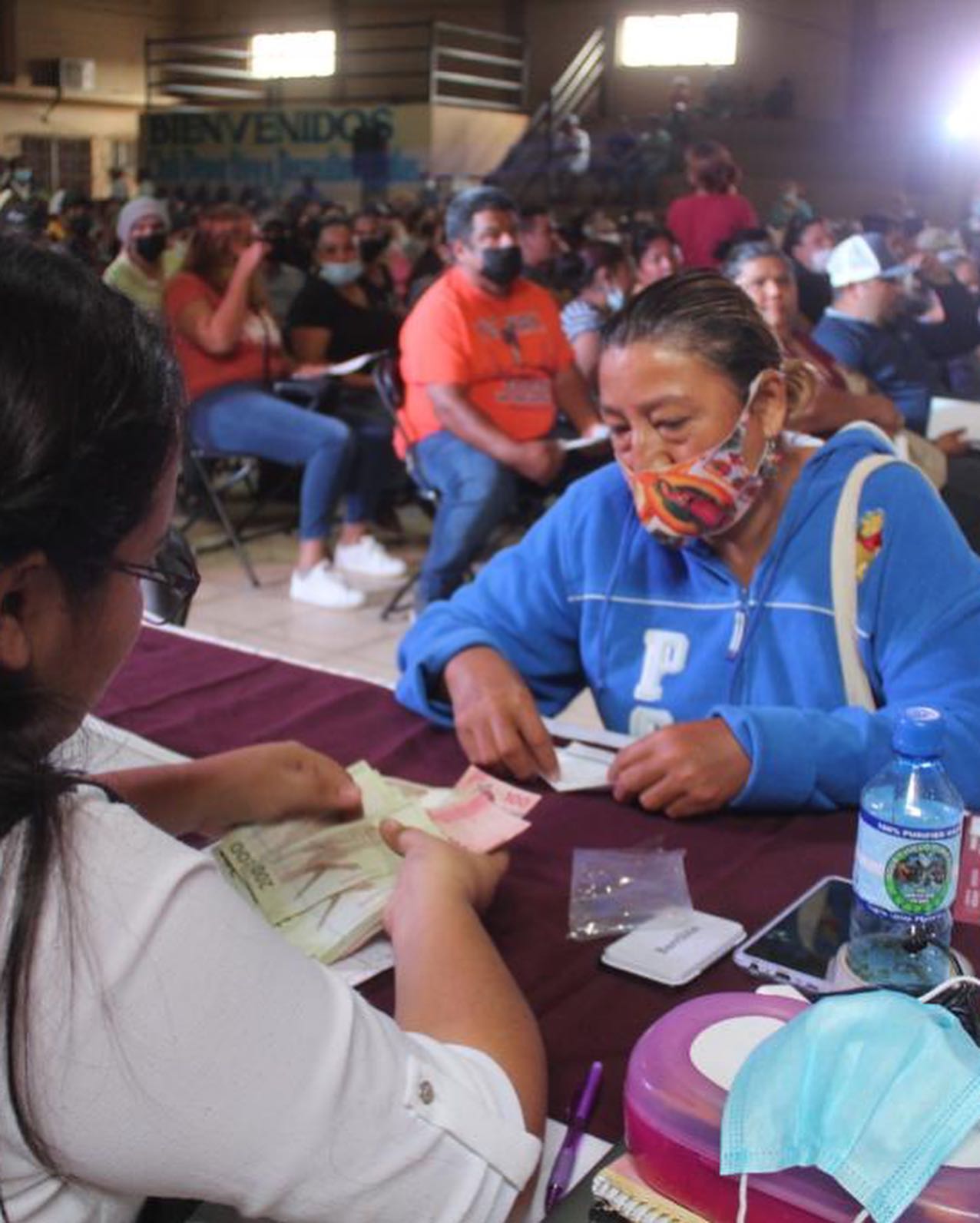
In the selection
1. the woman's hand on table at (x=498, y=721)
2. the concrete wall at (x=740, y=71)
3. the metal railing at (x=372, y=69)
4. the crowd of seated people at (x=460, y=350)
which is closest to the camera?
the woman's hand on table at (x=498, y=721)

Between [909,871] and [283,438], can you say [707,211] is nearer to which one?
[283,438]

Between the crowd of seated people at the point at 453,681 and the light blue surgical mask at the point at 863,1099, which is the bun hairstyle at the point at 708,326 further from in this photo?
the light blue surgical mask at the point at 863,1099

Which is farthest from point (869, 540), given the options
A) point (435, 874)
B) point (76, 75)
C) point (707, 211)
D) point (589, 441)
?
point (76, 75)

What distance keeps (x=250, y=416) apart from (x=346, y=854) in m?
3.91

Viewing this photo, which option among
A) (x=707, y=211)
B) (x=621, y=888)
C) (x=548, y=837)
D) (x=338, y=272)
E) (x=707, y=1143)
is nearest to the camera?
(x=707, y=1143)

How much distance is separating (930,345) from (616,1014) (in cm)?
547

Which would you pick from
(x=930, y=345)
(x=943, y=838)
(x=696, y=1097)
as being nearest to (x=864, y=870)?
(x=943, y=838)

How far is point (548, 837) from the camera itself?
4.57 ft

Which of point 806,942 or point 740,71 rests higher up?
point 740,71

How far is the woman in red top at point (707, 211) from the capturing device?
22.7ft

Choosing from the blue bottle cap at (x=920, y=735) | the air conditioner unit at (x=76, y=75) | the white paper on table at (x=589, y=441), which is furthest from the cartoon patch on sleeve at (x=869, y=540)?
the air conditioner unit at (x=76, y=75)

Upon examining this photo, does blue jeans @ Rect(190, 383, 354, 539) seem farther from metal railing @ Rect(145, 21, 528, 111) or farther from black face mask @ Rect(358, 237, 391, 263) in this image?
metal railing @ Rect(145, 21, 528, 111)

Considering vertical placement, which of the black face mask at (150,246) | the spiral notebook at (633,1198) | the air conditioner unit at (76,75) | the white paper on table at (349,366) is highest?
the air conditioner unit at (76,75)

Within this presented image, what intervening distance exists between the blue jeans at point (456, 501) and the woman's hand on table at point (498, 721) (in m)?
2.77
